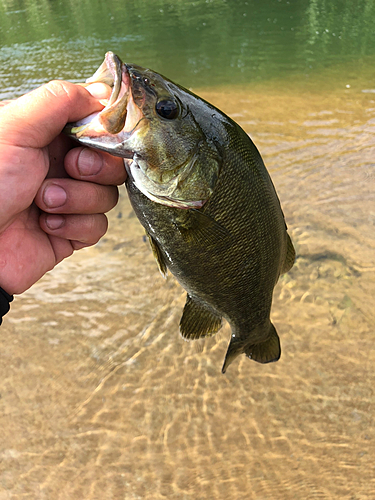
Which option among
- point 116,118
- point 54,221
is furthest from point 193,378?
point 116,118

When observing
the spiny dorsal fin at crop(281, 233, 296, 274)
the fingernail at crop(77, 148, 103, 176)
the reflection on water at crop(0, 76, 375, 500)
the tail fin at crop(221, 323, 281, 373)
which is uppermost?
the fingernail at crop(77, 148, 103, 176)

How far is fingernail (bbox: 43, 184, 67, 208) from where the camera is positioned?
84.8 inches

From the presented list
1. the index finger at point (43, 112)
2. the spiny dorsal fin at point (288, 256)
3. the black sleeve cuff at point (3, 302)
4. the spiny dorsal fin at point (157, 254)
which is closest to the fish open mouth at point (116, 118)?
the index finger at point (43, 112)

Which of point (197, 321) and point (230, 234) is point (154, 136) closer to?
point (230, 234)

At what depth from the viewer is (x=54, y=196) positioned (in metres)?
2.16

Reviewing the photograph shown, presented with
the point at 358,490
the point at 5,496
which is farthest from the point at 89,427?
the point at 358,490

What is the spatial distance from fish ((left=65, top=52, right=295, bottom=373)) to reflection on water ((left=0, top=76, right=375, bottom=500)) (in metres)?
1.85

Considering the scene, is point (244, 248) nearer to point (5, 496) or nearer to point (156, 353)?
point (156, 353)

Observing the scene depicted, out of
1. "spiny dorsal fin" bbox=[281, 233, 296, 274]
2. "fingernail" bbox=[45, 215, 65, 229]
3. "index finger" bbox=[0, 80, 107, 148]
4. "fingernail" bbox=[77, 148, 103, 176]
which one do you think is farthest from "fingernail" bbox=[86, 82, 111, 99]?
"spiny dorsal fin" bbox=[281, 233, 296, 274]

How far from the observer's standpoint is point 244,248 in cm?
208

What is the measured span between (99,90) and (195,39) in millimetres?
15667

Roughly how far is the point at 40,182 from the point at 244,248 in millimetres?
1156

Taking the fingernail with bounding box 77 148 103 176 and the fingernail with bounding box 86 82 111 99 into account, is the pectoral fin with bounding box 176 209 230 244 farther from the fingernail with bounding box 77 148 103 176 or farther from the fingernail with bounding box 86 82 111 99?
the fingernail with bounding box 86 82 111 99

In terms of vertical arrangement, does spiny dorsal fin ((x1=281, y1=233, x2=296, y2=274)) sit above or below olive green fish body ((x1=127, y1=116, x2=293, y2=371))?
below
